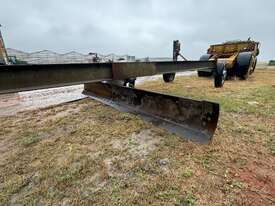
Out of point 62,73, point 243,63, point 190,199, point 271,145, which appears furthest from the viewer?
point 243,63

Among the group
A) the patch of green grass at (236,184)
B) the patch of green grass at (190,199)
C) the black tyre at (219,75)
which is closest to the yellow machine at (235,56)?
the black tyre at (219,75)

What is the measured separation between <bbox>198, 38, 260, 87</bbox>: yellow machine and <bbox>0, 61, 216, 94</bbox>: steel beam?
481 cm

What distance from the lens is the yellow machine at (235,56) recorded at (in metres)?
7.84

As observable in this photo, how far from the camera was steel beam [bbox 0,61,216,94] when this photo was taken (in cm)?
205

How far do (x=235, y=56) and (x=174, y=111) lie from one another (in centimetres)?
667

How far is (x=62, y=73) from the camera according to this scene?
246 centimetres

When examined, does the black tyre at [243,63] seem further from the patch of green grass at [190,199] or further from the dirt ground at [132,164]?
the patch of green grass at [190,199]

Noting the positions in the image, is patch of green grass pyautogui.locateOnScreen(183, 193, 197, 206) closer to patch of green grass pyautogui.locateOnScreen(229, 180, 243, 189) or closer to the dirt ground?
the dirt ground

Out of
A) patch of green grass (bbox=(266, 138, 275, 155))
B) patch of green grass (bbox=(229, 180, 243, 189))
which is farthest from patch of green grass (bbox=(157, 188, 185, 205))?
patch of green grass (bbox=(266, 138, 275, 155))

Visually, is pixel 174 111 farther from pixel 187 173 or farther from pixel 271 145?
pixel 271 145

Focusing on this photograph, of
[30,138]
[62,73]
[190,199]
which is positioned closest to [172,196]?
[190,199]

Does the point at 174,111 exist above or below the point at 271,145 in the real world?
above

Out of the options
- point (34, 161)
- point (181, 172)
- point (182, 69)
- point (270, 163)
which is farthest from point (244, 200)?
point (182, 69)

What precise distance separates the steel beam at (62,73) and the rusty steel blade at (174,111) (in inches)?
18.7
